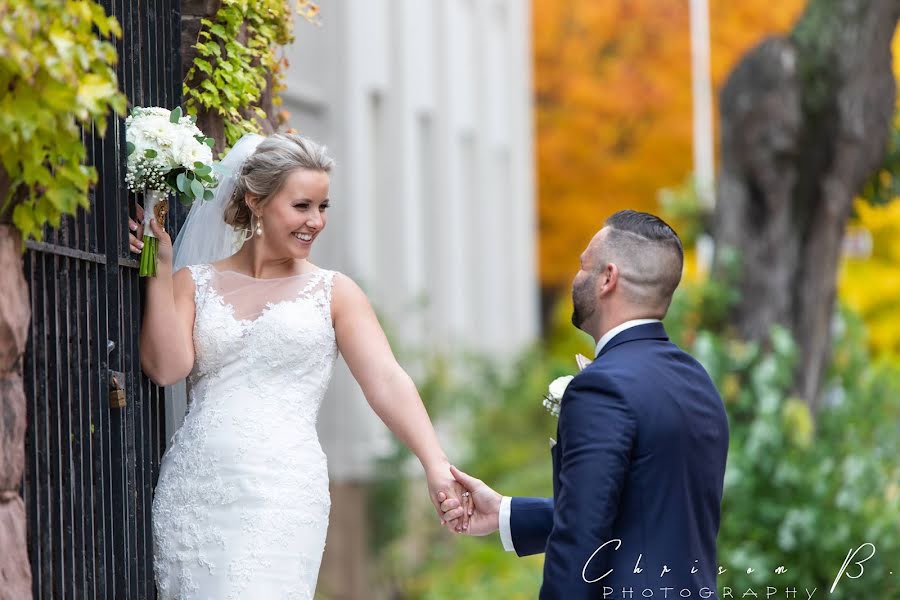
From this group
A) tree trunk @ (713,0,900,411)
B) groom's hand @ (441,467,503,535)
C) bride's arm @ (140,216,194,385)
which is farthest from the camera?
tree trunk @ (713,0,900,411)

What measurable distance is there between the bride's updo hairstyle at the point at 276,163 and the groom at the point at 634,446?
1247 mm

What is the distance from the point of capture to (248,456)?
4805 mm

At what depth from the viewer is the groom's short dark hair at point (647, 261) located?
407 cm

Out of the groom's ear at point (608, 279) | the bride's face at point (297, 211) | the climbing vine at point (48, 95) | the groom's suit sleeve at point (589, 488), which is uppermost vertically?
the climbing vine at point (48, 95)

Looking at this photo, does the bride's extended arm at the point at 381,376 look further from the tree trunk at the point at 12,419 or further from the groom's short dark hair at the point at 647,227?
the tree trunk at the point at 12,419

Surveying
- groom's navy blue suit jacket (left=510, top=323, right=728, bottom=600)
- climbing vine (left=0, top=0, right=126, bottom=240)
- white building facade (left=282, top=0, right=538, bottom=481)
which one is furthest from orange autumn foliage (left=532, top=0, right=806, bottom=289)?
climbing vine (left=0, top=0, right=126, bottom=240)

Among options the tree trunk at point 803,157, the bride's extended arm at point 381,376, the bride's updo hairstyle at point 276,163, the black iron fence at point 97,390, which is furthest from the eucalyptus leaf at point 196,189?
the tree trunk at point 803,157

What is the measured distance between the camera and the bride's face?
194 inches

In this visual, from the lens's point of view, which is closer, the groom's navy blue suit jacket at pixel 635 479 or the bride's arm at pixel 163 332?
the groom's navy blue suit jacket at pixel 635 479

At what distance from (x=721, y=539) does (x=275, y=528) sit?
219 inches

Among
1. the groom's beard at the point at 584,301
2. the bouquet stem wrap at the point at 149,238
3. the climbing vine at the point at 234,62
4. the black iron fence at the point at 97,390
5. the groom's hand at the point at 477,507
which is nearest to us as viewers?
the black iron fence at the point at 97,390

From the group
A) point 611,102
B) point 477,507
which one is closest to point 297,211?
point 477,507

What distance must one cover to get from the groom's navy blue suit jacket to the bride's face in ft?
4.45

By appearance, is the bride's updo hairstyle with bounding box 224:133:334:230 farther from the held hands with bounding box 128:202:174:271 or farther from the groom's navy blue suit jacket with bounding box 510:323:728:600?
the groom's navy blue suit jacket with bounding box 510:323:728:600
